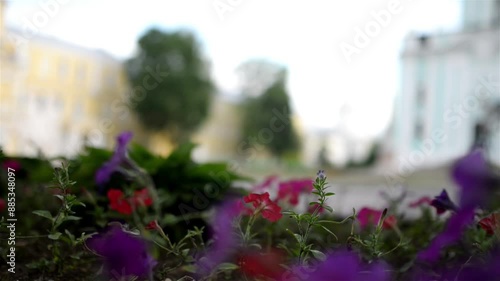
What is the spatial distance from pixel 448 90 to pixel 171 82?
11989 millimetres

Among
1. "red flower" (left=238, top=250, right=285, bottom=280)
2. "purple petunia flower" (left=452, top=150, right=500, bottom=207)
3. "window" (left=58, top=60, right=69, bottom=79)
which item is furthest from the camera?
"window" (left=58, top=60, right=69, bottom=79)

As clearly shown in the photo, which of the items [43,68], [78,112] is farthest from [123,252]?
[78,112]

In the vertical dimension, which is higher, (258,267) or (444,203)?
(444,203)

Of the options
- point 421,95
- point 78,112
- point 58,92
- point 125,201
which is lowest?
point 125,201

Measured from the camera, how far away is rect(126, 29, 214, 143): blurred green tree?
894 inches

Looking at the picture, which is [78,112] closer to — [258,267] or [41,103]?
[41,103]

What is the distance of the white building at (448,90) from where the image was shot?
64.7ft

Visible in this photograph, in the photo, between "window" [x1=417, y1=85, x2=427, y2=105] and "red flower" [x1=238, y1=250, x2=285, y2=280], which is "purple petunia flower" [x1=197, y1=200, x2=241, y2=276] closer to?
"red flower" [x1=238, y1=250, x2=285, y2=280]

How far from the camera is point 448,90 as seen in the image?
20.1 metres

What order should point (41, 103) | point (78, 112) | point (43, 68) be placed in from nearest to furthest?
point (41, 103) → point (43, 68) → point (78, 112)

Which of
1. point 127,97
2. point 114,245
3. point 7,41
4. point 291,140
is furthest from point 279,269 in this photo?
point 291,140

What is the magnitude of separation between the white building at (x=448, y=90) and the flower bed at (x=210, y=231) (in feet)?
61.1

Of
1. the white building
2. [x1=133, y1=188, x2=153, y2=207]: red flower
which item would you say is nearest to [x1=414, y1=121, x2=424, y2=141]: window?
the white building

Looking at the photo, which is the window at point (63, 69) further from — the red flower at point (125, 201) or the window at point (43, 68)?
the red flower at point (125, 201)
